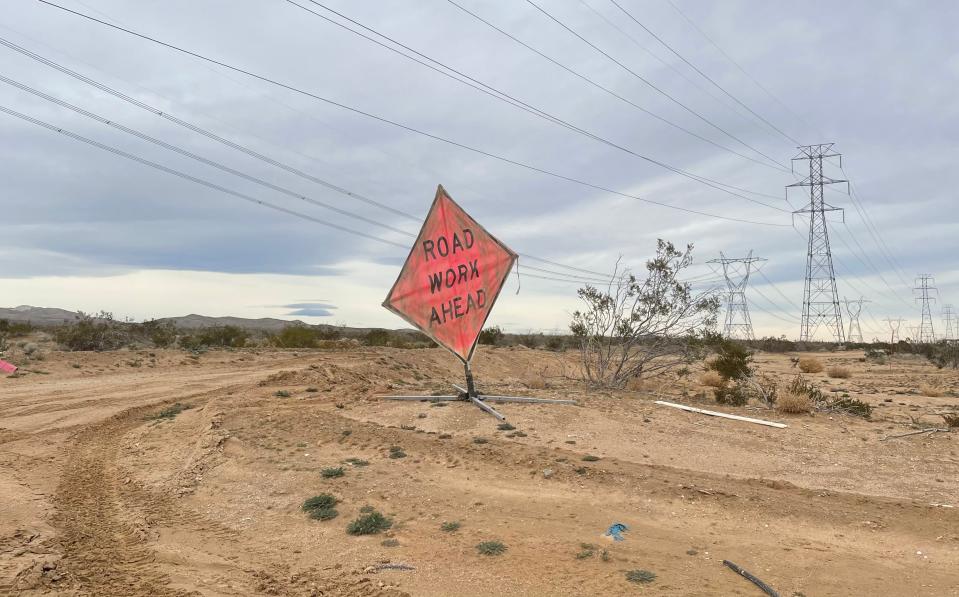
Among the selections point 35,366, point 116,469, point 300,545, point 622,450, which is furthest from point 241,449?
point 35,366

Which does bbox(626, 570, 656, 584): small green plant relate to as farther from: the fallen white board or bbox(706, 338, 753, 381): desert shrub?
bbox(706, 338, 753, 381): desert shrub

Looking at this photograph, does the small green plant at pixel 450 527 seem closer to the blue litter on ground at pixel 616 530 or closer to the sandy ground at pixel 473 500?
the sandy ground at pixel 473 500

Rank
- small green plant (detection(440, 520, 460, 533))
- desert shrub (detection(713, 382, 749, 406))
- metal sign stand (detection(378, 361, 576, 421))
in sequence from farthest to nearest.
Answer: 1. desert shrub (detection(713, 382, 749, 406))
2. metal sign stand (detection(378, 361, 576, 421))
3. small green plant (detection(440, 520, 460, 533))

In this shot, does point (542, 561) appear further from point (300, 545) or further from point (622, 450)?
point (622, 450)

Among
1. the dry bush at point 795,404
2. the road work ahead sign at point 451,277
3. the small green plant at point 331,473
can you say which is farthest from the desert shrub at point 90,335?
the dry bush at point 795,404

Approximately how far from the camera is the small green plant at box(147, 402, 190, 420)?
14.0 m

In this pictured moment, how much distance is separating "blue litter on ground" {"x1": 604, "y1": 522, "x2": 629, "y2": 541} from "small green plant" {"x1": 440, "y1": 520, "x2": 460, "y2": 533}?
168cm

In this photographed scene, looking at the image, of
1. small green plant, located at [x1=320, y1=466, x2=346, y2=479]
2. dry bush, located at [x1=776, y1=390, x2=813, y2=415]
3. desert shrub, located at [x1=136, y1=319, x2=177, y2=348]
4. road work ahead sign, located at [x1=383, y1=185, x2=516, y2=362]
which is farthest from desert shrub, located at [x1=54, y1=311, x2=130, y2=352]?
dry bush, located at [x1=776, y1=390, x2=813, y2=415]

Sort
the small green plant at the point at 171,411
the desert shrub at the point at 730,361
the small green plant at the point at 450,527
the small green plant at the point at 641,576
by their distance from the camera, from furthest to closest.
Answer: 1. the desert shrub at the point at 730,361
2. the small green plant at the point at 171,411
3. the small green plant at the point at 450,527
4. the small green plant at the point at 641,576

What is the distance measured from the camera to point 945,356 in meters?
37.5

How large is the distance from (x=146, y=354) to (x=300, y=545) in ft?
77.5

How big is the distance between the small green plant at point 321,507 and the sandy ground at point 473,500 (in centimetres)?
14

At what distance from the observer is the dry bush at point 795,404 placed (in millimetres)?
12820

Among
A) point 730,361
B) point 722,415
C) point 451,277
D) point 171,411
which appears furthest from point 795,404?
point 171,411
